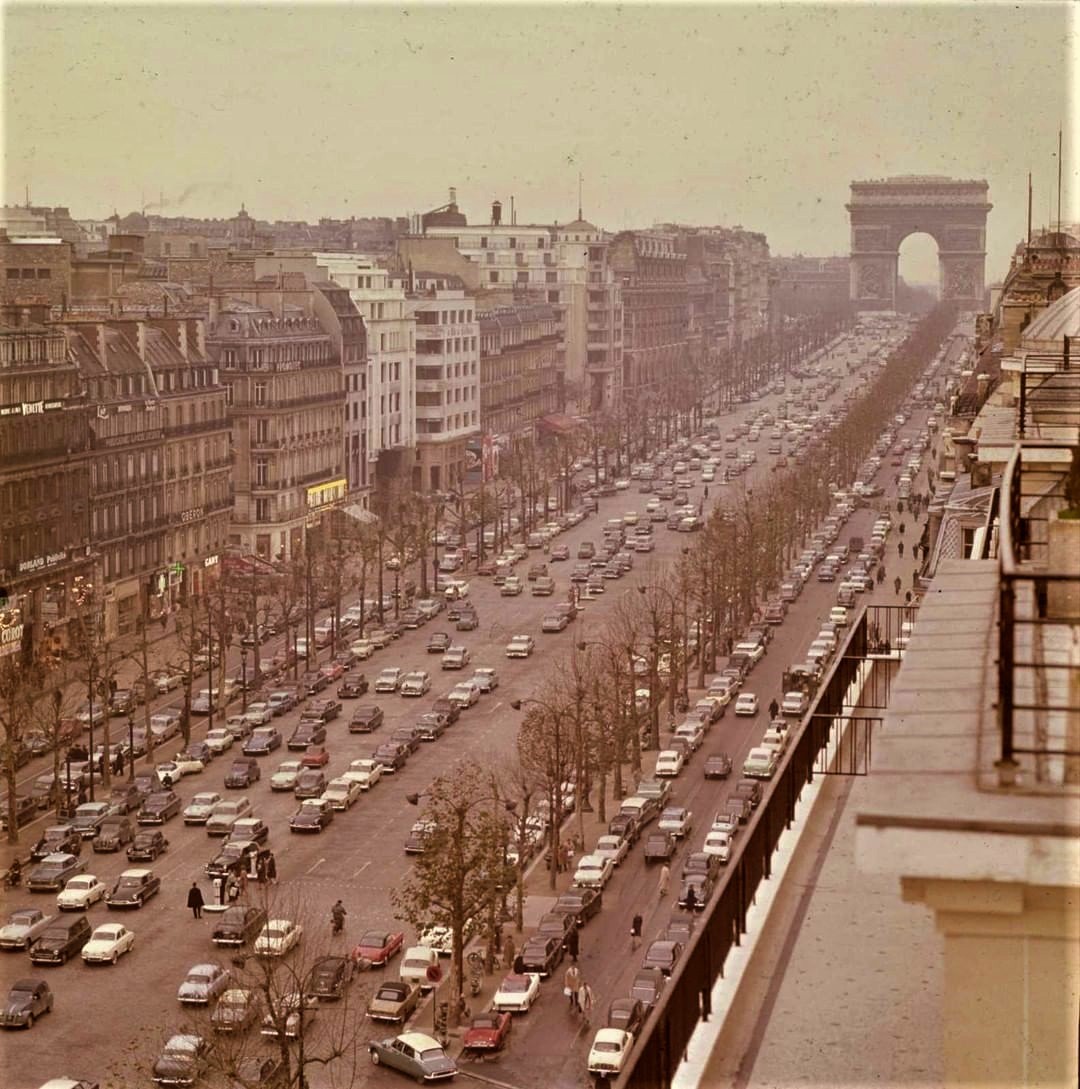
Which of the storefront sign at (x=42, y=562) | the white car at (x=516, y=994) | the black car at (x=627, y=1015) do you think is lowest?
the white car at (x=516, y=994)

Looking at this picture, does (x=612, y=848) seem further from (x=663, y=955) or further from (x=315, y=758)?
(x=315, y=758)

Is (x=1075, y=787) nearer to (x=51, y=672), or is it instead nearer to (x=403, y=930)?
(x=403, y=930)

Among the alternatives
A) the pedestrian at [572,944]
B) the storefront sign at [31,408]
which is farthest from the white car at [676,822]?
the storefront sign at [31,408]

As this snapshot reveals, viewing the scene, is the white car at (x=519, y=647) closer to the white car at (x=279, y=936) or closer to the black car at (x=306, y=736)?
the black car at (x=306, y=736)

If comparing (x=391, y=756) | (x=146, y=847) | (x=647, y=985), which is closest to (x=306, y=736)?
(x=391, y=756)

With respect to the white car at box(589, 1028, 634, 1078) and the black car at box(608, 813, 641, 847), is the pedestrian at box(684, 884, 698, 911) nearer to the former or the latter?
the black car at box(608, 813, 641, 847)

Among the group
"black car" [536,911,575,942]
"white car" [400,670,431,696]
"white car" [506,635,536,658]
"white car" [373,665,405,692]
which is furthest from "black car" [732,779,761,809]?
"white car" [506,635,536,658]

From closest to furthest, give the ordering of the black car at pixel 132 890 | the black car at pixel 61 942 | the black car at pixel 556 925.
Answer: the black car at pixel 61 942, the black car at pixel 556 925, the black car at pixel 132 890
